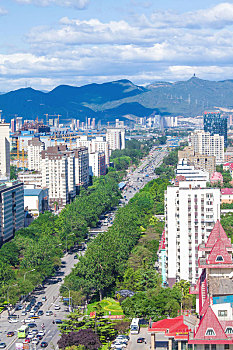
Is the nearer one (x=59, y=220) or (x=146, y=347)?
A: (x=146, y=347)

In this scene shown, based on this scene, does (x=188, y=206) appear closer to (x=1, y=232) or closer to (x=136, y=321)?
(x=136, y=321)

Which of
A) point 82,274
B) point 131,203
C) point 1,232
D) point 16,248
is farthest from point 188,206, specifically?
point 131,203

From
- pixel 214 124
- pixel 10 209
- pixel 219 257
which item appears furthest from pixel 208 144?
pixel 219 257

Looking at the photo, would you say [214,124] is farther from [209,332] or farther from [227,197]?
[209,332]

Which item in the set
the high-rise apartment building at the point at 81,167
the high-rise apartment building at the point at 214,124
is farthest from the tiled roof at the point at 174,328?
the high-rise apartment building at the point at 214,124

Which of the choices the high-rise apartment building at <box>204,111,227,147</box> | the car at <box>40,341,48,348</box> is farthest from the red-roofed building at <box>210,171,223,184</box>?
the high-rise apartment building at <box>204,111,227,147</box>

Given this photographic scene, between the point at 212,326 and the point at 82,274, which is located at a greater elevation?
the point at 212,326

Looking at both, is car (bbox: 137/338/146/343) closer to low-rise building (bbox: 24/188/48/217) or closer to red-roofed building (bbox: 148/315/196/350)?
red-roofed building (bbox: 148/315/196/350)
